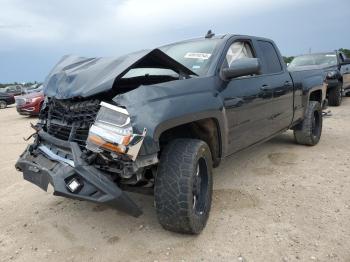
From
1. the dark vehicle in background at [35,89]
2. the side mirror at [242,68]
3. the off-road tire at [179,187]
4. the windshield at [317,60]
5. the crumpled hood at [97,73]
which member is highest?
the crumpled hood at [97,73]

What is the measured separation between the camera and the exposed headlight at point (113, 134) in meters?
2.76

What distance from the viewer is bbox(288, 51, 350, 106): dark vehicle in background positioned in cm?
1150

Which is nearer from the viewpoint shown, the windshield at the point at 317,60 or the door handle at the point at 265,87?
the door handle at the point at 265,87

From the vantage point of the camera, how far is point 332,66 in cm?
1186

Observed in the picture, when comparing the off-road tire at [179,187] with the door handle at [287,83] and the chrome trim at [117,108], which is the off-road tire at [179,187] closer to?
the chrome trim at [117,108]

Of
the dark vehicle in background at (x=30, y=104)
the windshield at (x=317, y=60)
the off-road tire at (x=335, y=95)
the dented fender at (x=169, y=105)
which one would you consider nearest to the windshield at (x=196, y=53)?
the dented fender at (x=169, y=105)

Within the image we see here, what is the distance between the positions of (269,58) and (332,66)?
7.51 metres

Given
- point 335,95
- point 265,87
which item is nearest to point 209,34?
point 265,87

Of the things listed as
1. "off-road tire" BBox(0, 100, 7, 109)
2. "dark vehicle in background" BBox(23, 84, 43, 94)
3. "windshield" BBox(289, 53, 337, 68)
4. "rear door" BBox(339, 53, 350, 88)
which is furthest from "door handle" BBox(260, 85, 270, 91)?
"off-road tire" BBox(0, 100, 7, 109)

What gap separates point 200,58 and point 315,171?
2.19m

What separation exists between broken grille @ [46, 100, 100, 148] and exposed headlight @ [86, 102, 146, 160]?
0.22 meters

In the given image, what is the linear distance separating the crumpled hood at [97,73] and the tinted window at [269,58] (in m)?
1.83

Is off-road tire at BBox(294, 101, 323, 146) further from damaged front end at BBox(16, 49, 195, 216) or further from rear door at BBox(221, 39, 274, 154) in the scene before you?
damaged front end at BBox(16, 49, 195, 216)

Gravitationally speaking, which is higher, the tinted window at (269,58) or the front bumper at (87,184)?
the tinted window at (269,58)
